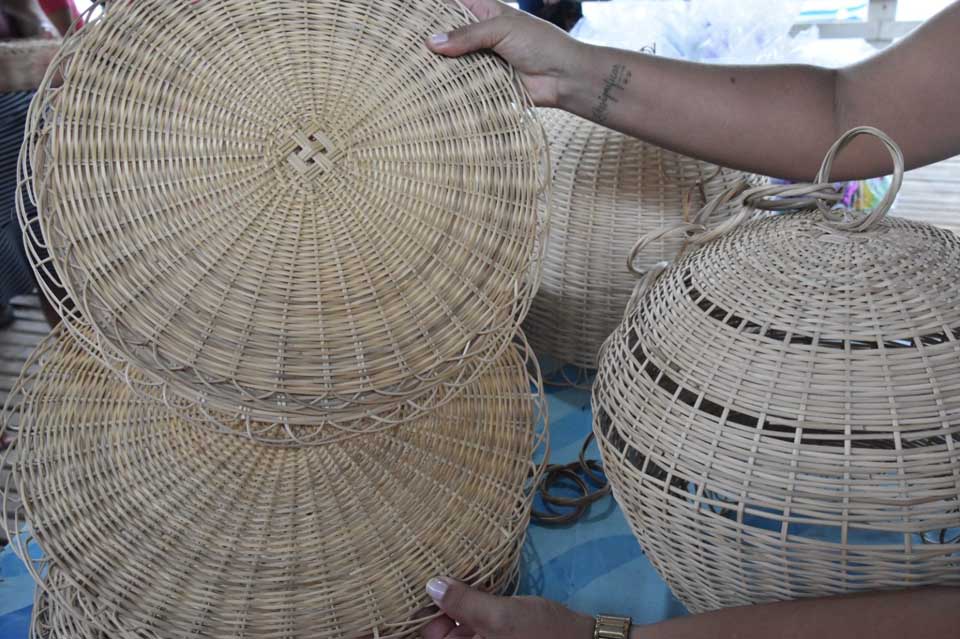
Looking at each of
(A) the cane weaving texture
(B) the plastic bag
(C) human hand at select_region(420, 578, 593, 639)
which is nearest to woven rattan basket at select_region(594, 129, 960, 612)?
(C) human hand at select_region(420, 578, 593, 639)

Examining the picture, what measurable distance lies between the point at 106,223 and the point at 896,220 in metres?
0.82

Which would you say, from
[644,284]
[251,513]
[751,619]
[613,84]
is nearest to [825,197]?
[644,284]

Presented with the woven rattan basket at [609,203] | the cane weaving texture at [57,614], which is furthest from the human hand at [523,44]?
the cane weaving texture at [57,614]

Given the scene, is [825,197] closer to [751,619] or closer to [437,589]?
[751,619]

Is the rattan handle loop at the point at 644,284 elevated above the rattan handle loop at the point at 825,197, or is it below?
below

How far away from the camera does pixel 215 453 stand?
3.08 ft

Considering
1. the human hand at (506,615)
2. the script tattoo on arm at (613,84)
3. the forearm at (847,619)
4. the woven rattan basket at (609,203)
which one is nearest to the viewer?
the forearm at (847,619)

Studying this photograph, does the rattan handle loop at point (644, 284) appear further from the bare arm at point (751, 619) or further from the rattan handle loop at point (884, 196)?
the bare arm at point (751, 619)

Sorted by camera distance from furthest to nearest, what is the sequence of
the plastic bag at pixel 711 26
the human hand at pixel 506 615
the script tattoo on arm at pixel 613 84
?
the plastic bag at pixel 711 26 → the script tattoo on arm at pixel 613 84 → the human hand at pixel 506 615

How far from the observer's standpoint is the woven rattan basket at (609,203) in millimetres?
1268

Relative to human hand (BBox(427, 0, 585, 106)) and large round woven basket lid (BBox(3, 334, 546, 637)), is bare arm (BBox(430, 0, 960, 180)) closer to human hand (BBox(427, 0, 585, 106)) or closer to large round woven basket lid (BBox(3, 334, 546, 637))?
human hand (BBox(427, 0, 585, 106))

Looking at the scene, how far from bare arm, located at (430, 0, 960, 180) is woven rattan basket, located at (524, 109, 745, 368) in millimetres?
175

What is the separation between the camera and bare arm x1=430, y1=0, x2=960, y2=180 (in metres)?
1.01

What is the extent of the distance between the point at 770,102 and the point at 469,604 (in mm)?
736
